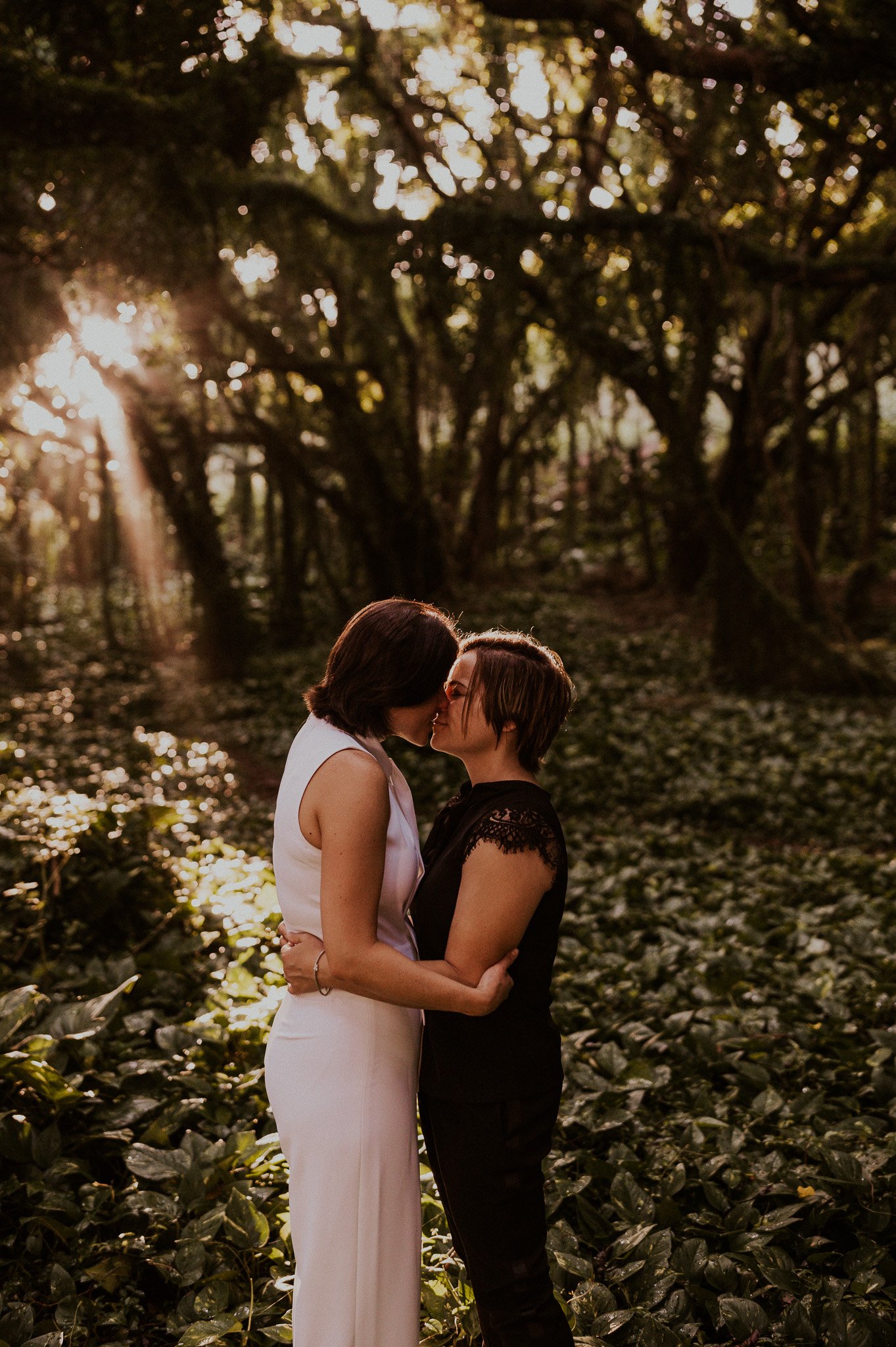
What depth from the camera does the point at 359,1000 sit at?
2.30 metres

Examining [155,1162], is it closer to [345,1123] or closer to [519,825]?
[345,1123]

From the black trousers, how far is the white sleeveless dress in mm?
136

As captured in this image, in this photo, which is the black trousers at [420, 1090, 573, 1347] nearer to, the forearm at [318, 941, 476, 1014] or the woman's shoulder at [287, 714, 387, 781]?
the forearm at [318, 941, 476, 1014]

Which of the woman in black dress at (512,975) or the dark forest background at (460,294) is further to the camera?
the dark forest background at (460,294)

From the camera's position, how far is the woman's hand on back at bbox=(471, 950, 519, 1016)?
211 cm

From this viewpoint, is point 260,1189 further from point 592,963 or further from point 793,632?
point 793,632

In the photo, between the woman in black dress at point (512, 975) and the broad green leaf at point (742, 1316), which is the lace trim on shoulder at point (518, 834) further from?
the broad green leaf at point (742, 1316)

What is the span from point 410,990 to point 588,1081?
206cm

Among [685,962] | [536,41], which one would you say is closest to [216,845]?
[685,962]

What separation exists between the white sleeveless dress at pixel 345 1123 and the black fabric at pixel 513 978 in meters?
0.10

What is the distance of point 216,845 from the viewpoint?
639 centimetres

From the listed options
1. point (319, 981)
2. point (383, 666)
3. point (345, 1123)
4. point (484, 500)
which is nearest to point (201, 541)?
point (484, 500)

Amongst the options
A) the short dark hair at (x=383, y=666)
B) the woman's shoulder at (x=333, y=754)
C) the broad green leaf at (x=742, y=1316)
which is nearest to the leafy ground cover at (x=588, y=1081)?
the broad green leaf at (x=742, y=1316)

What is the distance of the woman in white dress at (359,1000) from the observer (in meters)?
2.15
